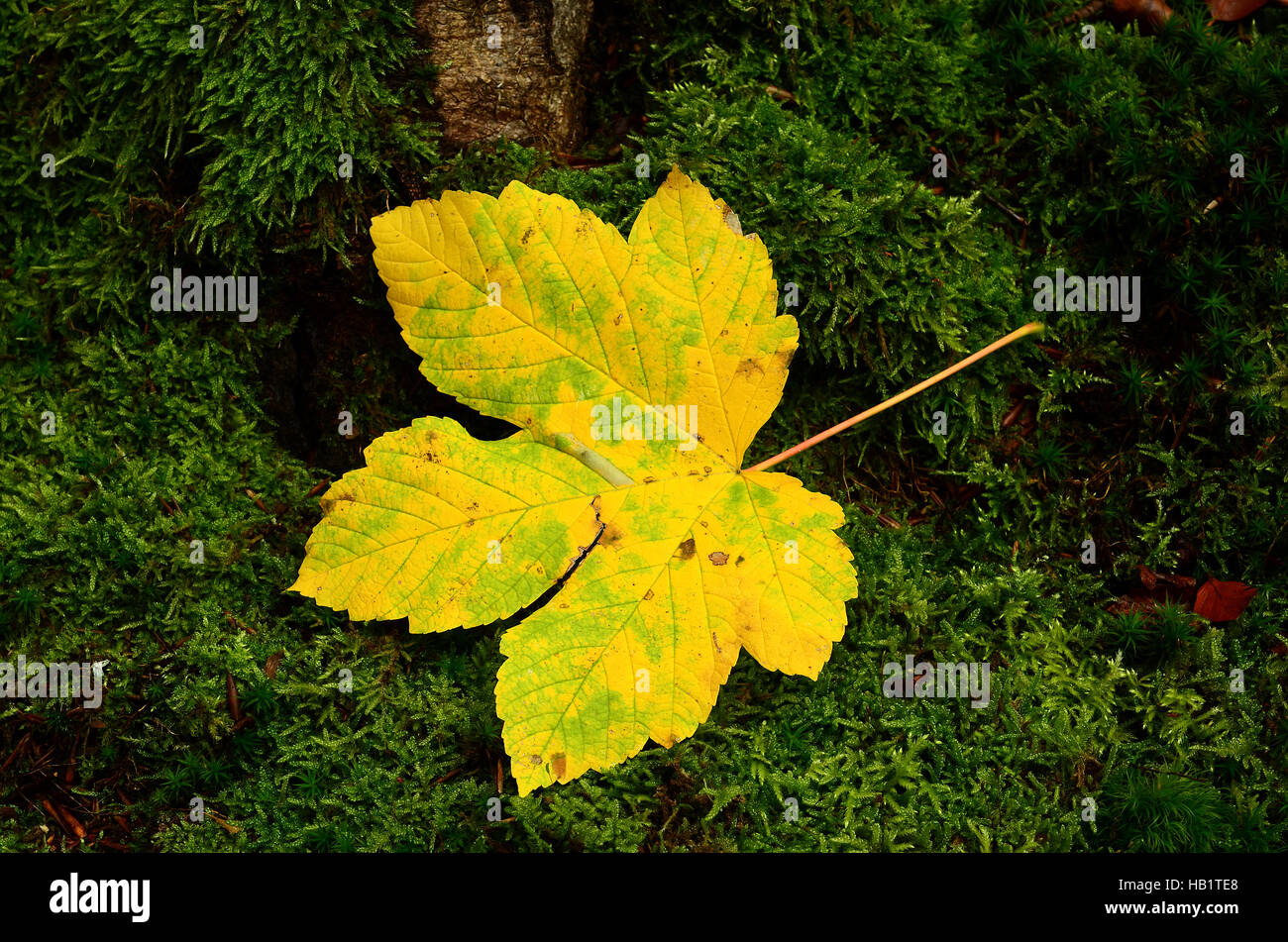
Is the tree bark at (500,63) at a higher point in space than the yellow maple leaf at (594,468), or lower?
higher

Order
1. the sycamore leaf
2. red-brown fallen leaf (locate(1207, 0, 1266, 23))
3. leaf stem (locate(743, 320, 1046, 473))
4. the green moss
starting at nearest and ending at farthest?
1. the sycamore leaf
2. the green moss
3. leaf stem (locate(743, 320, 1046, 473))
4. red-brown fallen leaf (locate(1207, 0, 1266, 23))

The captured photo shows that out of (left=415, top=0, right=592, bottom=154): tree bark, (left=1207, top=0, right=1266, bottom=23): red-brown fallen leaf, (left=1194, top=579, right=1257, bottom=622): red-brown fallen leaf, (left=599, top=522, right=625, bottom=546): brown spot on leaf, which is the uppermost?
(left=1207, top=0, right=1266, bottom=23): red-brown fallen leaf

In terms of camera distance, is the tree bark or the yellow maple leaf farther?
the tree bark

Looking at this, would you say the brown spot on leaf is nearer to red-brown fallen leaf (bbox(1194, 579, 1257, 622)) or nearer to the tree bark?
the tree bark

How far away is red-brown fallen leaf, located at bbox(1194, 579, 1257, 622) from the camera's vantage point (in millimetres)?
2875

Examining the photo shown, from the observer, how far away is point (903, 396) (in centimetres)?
280

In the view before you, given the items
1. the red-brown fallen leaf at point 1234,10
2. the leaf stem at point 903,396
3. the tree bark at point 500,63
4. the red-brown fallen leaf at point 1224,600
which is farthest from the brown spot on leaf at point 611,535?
the red-brown fallen leaf at point 1234,10

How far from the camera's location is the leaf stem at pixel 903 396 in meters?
2.73

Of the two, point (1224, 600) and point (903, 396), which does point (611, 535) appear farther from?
point (1224, 600)

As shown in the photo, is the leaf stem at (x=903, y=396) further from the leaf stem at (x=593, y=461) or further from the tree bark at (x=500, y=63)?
the tree bark at (x=500, y=63)

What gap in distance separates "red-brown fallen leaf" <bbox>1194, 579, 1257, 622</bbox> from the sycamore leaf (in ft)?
4.09

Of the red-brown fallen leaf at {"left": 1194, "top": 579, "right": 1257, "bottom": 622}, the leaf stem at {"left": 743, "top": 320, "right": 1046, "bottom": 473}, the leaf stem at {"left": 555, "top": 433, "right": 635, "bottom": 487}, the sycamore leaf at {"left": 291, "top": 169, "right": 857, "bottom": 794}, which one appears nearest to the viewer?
the sycamore leaf at {"left": 291, "top": 169, "right": 857, "bottom": 794}

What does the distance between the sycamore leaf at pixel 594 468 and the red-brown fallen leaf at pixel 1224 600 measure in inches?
49.1

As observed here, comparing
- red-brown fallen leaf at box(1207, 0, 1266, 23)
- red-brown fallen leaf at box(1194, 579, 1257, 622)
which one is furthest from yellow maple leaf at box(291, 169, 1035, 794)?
red-brown fallen leaf at box(1207, 0, 1266, 23)
